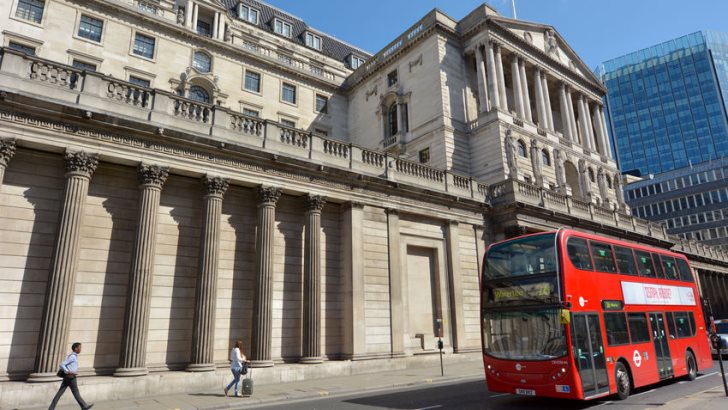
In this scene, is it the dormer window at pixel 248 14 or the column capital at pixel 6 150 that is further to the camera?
the dormer window at pixel 248 14

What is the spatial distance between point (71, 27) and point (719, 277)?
231 feet

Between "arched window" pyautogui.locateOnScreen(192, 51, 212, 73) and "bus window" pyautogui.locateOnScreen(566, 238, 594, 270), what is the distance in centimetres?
2949

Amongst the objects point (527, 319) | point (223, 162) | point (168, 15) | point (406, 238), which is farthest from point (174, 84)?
point (527, 319)

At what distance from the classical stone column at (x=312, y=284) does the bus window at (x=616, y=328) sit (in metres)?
10.6

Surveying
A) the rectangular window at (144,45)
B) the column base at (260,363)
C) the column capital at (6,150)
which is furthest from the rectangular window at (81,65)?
the column base at (260,363)

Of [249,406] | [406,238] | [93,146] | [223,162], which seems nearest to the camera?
[249,406]

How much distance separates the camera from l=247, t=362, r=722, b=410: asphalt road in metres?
11.0

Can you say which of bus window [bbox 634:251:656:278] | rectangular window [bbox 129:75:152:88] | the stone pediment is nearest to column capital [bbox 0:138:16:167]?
rectangular window [bbox 129:75:152:88]

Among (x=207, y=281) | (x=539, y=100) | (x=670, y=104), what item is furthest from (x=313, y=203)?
(x=670, y=104)

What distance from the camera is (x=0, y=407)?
36.8 ft

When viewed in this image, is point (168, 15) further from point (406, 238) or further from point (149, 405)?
point (149, 405)

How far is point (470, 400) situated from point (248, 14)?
4117cm

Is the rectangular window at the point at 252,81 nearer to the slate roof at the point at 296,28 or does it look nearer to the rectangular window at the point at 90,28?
the slate roof at the point at 296,28

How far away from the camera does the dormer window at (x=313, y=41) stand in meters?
45.6
